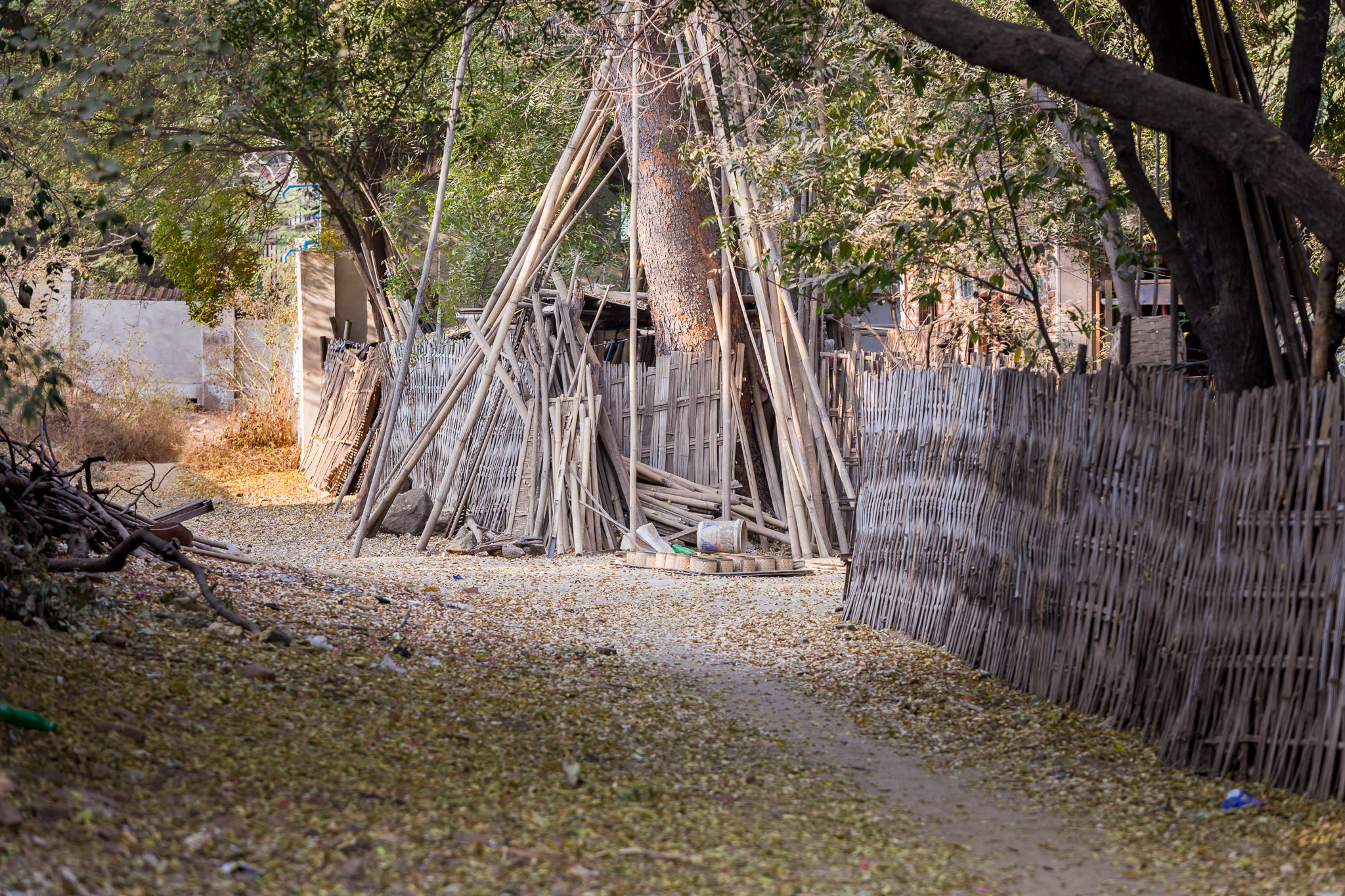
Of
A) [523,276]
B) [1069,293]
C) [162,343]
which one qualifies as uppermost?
[1069,293]

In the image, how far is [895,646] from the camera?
17.6ft

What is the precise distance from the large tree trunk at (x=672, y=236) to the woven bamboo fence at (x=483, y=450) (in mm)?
1253

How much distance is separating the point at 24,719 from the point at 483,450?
6.90 metres

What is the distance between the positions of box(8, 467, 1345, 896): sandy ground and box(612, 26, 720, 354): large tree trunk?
2503mm

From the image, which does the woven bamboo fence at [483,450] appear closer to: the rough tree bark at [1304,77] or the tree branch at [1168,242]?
the tree branch at [1168,242]

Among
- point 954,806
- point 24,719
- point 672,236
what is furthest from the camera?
point 672,236

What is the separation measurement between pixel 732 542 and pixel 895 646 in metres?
3.03

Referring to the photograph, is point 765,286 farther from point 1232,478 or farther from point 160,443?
point 160,443

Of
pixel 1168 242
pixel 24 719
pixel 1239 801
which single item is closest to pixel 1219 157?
pixel 1168 242

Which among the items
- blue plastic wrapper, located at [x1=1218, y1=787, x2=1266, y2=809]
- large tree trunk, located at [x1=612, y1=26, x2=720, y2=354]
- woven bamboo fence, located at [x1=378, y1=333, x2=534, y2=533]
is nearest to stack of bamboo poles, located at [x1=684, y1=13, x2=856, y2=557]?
large tree trunk, located at [x1=612, y1=26, x2=720, y2=354]

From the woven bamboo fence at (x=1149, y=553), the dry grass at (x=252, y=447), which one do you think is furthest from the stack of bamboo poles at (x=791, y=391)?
the dry grass at (x=252, y=447)

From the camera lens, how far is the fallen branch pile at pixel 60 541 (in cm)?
374

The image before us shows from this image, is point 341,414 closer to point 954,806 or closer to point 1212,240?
point 1212,240

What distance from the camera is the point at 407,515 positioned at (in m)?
9.87
